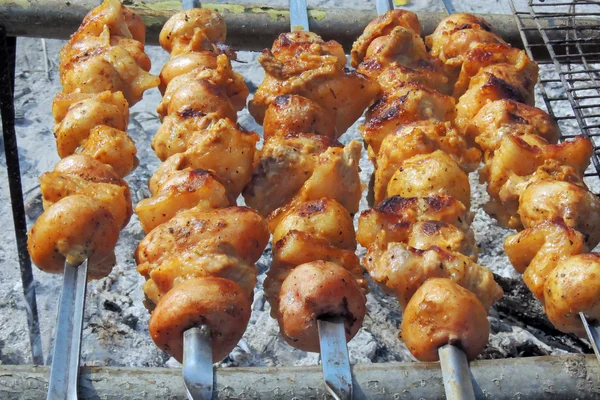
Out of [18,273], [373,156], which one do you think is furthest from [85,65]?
[18,273]

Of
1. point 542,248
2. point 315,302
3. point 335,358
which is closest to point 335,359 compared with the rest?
point 335,358

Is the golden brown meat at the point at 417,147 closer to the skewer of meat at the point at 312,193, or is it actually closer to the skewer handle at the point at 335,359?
the skewer of meat at the point at 312,193

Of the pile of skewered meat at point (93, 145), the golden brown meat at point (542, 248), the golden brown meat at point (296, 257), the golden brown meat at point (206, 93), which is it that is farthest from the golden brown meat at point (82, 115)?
the golden brown meat at point (542, 248)

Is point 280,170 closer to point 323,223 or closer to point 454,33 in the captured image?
point 323,223

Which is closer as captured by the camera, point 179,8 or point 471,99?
point 471,99

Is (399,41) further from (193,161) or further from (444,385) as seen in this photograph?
(444,385)
